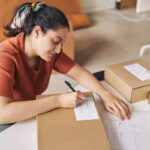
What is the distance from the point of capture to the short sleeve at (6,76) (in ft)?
3.44

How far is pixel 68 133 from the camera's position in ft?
3.02

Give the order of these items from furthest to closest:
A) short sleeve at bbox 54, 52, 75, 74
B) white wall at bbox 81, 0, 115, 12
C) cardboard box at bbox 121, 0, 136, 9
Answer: cardboard box at bbox 121, 0, 136, 9
white wall at bbox 81, 0, 115, 12
short sleeve at bbox 54, 52, 75, 74

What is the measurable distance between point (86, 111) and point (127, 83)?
0.81ft

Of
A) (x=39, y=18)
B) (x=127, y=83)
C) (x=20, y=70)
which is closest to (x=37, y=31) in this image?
(x=39, y=18)

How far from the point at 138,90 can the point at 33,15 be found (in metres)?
0.54

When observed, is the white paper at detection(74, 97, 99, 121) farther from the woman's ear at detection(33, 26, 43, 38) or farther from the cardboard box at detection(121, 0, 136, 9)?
the cardboard box at detection(121, 0, 136, 9)

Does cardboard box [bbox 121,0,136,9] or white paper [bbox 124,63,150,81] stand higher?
white paper [bbox 124,63,150,81]

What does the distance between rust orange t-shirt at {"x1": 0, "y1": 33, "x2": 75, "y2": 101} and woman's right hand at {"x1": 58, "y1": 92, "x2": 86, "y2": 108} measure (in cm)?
20

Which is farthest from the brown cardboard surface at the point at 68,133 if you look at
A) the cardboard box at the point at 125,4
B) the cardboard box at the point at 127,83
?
the cardboard box at the point at 125,4

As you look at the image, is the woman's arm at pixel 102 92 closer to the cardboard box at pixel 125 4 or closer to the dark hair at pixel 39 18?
the dark hair at pixel 39 18

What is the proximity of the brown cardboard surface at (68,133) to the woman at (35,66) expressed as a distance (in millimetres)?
59

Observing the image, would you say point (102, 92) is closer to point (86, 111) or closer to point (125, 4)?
point (86, 111)

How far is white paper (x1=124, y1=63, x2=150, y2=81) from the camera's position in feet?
3.99

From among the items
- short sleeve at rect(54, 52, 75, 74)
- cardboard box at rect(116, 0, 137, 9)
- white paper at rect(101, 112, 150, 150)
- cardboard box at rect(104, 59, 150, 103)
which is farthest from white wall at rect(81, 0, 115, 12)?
white paper at rect(101, 112, 150, 150)
